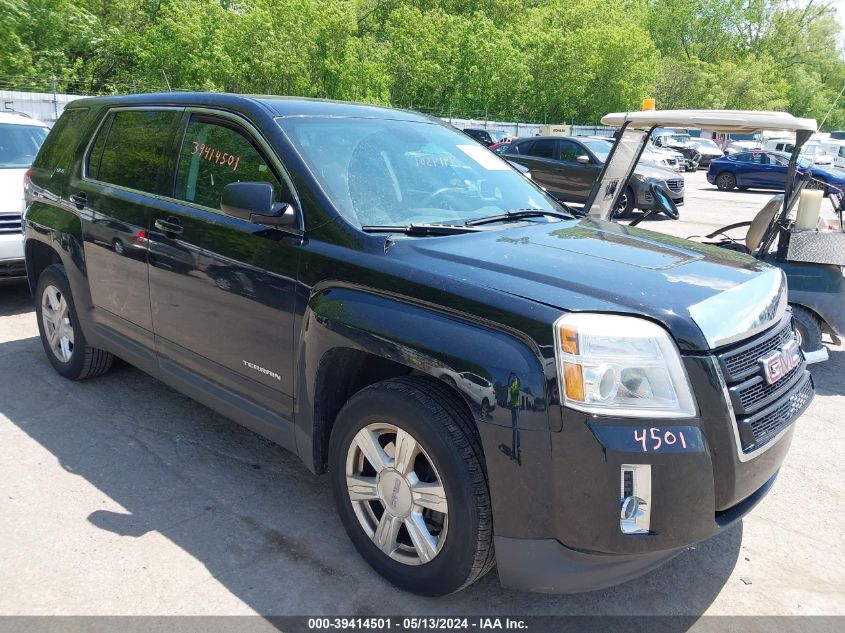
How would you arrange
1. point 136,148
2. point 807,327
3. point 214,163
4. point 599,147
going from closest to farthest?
point 214,163
point 136,148
point 807,327
point 599,147

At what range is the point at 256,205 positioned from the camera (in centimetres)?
306

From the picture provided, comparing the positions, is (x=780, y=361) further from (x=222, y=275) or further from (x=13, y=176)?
(x=13, y=176)

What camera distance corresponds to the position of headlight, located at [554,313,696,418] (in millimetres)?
2322

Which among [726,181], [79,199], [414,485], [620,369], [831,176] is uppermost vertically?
[79,199]

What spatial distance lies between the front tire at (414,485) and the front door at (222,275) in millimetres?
521

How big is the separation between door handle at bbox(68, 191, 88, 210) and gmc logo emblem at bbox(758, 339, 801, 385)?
12.8 ft

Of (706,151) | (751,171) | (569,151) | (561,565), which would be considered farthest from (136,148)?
(706,151)

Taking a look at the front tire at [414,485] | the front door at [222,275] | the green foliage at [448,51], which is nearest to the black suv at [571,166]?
the front door at [222,275]

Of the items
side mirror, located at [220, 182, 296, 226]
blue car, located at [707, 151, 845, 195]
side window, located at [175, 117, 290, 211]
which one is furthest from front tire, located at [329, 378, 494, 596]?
blue car, located at [707, 151, 845, 195]

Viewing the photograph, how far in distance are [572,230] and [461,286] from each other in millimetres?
1084

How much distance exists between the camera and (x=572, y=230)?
3.47 meters

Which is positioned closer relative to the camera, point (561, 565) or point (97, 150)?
point (561, 565)

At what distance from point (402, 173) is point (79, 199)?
2.32 metres

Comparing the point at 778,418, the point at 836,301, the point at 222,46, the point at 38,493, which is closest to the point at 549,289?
the point at 778,418
